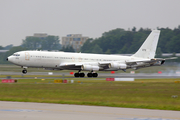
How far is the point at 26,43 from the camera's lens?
19675 cm

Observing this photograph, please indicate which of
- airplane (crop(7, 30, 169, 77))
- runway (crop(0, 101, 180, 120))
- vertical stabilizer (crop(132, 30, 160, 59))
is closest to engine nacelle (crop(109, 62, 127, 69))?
airplane (crop(7, 30, 169, 77))

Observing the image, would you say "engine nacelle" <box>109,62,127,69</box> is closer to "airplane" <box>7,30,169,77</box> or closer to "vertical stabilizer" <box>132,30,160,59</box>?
"airplane" <box>7,30,169,77</box>

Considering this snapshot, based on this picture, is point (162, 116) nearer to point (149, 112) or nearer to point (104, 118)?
point (149, 112)

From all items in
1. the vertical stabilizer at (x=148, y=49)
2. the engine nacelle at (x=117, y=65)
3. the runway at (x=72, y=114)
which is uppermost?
the vertical stabilizer at (x=148, y=49)

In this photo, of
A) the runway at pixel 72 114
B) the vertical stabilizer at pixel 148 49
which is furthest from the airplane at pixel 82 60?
the runway at pixel 72 114

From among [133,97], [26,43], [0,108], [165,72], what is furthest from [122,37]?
[0,108]

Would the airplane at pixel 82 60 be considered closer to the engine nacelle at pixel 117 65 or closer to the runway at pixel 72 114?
the engine nacelle at pixel 117 65

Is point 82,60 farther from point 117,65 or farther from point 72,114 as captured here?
point 72,114

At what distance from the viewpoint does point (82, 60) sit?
190 feet

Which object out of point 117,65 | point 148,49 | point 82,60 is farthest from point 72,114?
point 148,49

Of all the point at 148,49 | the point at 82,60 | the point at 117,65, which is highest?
the point at 148,49

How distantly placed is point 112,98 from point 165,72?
49623mm

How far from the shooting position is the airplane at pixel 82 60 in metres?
54.3

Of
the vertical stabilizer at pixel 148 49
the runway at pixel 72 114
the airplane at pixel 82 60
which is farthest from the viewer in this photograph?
the vertical stabilizer at pixel 148 49
